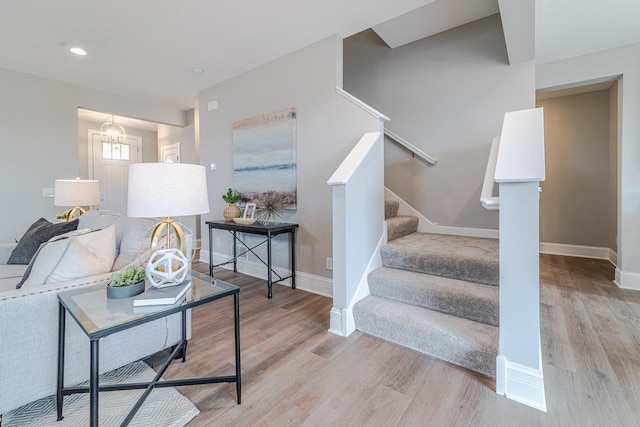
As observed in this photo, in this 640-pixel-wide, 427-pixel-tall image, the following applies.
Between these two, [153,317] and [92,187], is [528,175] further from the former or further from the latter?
[92,187]

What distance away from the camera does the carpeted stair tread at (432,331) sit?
167cm

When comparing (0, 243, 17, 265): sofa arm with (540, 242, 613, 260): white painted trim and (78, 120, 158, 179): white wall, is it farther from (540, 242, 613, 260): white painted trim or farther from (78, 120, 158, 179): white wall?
(540, 242, 613, 260): white painted trim

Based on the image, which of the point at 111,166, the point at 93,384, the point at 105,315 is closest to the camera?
the point at 93,384

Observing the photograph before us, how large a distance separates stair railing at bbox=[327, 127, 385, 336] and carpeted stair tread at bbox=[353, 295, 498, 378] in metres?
0.13

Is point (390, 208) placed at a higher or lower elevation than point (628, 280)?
higher

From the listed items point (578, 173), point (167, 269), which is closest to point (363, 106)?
point (167, 269)

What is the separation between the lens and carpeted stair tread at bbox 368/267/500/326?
1888mm

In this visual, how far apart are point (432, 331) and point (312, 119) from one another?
2.29 m

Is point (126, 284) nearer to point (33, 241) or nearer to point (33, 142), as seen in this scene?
point (33, 241)

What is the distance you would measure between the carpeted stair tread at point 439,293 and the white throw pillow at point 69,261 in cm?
188

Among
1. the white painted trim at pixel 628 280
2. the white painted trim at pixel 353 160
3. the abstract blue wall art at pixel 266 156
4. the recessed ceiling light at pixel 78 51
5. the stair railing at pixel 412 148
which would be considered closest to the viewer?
the white painted trim at pixel 353 160

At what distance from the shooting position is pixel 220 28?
8.87 feet

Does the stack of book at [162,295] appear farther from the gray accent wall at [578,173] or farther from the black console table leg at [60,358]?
the gray accent wall at [578,173]

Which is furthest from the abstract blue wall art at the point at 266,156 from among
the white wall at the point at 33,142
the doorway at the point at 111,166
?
the doorway at the point at 111,166
